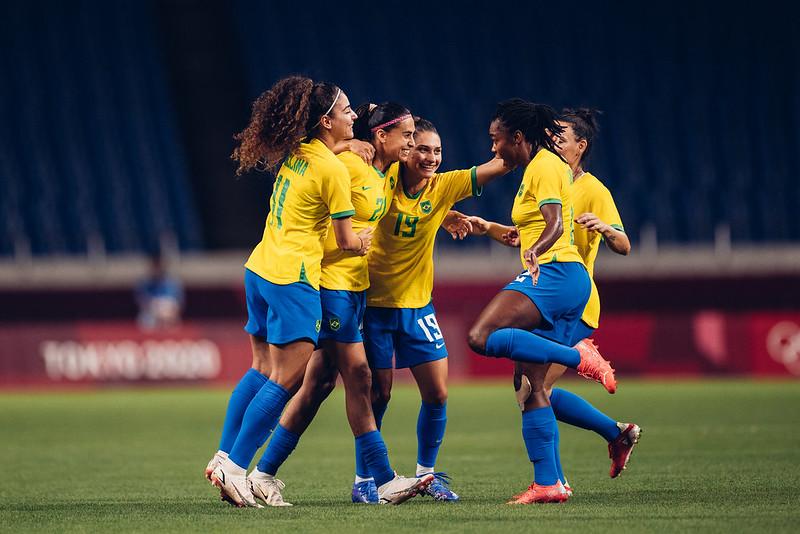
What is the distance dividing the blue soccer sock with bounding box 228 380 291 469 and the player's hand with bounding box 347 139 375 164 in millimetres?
1220

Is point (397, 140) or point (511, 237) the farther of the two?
point (511, 237)

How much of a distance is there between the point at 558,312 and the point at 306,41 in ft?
58.8

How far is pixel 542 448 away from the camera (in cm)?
621

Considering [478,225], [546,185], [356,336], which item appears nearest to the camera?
[546,185]

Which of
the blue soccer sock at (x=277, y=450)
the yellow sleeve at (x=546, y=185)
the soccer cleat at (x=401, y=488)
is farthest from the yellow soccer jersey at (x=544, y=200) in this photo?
the blue soccer sock at (x=277, y=450)

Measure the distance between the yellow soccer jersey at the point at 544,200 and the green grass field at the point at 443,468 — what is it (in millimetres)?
1227

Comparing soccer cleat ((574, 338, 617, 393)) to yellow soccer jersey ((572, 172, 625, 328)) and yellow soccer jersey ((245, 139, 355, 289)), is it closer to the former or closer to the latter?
yellow soccer jersey ((572, 172, 625, 328))

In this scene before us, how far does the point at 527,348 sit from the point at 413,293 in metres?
0.82

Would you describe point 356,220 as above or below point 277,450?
above

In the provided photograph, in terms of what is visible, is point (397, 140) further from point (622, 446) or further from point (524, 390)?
point (622, 446)

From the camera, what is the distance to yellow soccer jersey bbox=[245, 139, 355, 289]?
6047mm

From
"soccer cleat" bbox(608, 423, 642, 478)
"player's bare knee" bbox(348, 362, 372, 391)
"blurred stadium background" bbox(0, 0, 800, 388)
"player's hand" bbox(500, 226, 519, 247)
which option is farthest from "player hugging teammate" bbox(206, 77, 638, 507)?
"blurred stadium background" bbox(0, 0, 800, 388)

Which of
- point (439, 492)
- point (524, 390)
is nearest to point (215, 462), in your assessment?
point (439, 492)

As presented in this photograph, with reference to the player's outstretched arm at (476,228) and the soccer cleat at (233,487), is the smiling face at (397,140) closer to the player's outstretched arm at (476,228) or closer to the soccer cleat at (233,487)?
the player's outstretched arm at (476,228)
